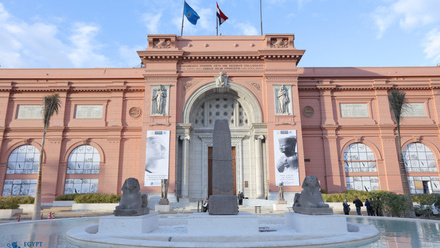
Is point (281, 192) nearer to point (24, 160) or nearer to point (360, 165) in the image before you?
point (360, 165)

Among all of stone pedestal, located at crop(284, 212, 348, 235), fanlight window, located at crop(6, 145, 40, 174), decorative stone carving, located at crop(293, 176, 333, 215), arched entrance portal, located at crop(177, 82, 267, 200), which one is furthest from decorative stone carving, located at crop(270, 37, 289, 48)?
fanlight window, located at crop(6, 145, 40, 174)

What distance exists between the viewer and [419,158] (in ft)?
81.7

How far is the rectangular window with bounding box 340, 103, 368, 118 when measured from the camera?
85.6 feet

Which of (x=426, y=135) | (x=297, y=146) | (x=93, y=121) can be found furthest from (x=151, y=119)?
→ (x=426, y=135)

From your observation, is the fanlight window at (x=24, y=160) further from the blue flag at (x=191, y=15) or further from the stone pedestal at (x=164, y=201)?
the blue flag at (x=191, y=15)

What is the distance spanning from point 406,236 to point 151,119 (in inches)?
768

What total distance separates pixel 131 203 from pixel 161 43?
1933 cm

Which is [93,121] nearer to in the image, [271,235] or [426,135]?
[271,235]

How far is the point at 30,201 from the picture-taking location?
21.2 metres

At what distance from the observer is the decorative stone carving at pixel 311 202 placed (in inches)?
322

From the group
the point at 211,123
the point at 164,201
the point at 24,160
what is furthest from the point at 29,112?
the point at 211,123

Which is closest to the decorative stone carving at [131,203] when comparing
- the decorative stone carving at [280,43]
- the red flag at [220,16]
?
the decorative stone carving at [280,43]

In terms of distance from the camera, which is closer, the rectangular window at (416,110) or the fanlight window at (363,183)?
the fanlight window at (363,183)

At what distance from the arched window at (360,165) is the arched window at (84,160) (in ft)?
75.0
